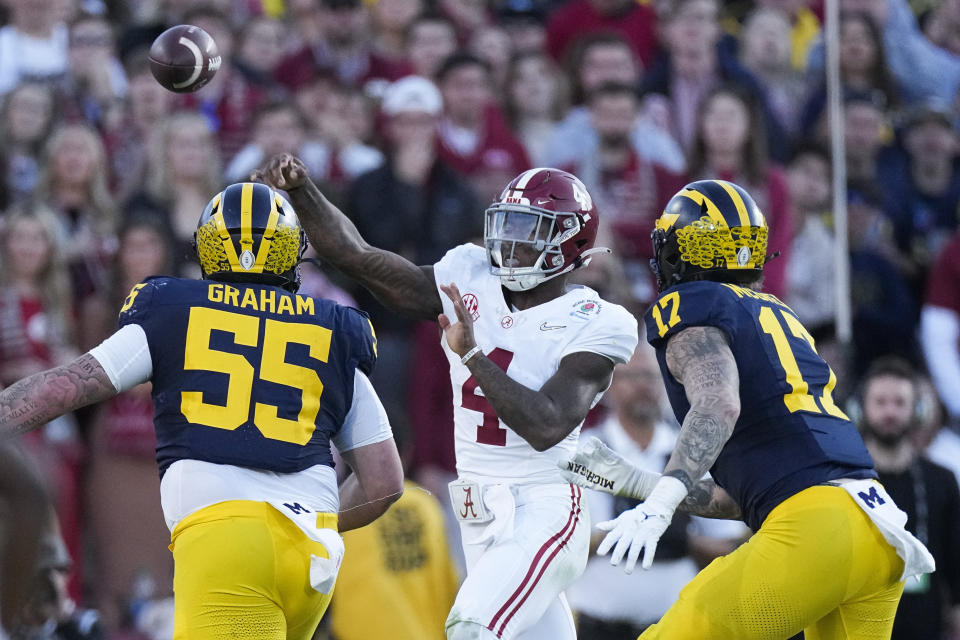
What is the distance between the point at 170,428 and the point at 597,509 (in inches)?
126

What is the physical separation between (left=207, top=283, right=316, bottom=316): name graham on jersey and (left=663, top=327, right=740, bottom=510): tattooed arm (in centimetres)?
134

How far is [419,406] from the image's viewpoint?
30.0ft

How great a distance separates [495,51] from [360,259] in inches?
208

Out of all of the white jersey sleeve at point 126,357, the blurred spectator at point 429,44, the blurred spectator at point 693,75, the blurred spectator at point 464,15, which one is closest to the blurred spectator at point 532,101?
the blurred spectator at point 429,44

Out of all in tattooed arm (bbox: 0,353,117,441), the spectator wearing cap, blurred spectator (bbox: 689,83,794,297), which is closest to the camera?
tattooed arm (bbox: 0,353,117,441)

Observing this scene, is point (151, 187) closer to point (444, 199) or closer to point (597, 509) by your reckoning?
point (444, 199)

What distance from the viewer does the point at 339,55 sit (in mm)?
11273

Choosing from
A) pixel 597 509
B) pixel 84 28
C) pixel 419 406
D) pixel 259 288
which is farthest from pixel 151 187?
pixel 259 288

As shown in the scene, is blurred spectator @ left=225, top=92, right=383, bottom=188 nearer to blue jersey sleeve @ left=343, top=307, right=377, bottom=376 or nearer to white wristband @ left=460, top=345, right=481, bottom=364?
blue jersey sleeve @ left=343, top=307, right=377, bottom=376

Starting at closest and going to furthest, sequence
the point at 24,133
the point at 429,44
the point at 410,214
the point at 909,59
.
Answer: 1. the point at 410,214
2. the point at 24,133
3. the point at 429,44
4. the point at 909,59

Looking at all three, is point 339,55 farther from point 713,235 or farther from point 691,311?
point 691,311

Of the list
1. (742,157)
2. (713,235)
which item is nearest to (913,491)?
(742,157)

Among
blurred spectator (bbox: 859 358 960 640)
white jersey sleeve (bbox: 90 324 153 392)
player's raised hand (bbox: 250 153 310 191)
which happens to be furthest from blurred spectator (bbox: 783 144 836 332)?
white jersey sleeve (bbox: 90 324 153 392)

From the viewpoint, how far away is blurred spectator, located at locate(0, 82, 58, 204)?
31.8 feet
